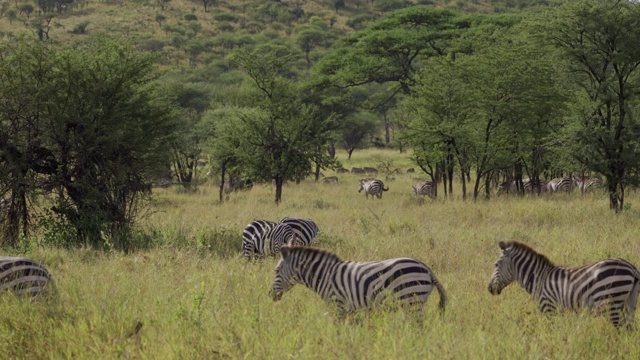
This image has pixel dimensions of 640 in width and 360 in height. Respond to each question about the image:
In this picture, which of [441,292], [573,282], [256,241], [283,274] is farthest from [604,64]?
[283,274]

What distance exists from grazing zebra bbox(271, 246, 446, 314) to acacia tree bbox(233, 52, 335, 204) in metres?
15.2

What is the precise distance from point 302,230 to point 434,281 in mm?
5585

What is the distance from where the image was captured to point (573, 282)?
5953 mm

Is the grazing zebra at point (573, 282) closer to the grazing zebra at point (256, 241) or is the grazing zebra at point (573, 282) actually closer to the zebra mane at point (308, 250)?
the zebra mane at point (308, 250)

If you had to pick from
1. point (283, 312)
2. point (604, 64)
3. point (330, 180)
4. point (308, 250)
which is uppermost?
point (604, 64)

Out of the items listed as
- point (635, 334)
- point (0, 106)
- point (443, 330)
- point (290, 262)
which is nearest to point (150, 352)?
point (290, 262)

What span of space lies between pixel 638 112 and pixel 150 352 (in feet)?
55.0

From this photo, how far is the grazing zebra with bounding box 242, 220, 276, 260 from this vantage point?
10289 millimetres

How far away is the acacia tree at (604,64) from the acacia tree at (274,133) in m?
9.11

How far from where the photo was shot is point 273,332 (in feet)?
16.2

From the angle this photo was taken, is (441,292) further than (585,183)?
No

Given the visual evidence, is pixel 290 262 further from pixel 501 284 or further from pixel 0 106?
pixel 0 106

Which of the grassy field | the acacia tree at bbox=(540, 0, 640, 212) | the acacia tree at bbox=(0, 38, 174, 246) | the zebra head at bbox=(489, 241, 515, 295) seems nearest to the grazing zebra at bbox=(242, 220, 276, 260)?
the grassy field

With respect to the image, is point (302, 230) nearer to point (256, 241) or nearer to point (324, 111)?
point (256, 241)
